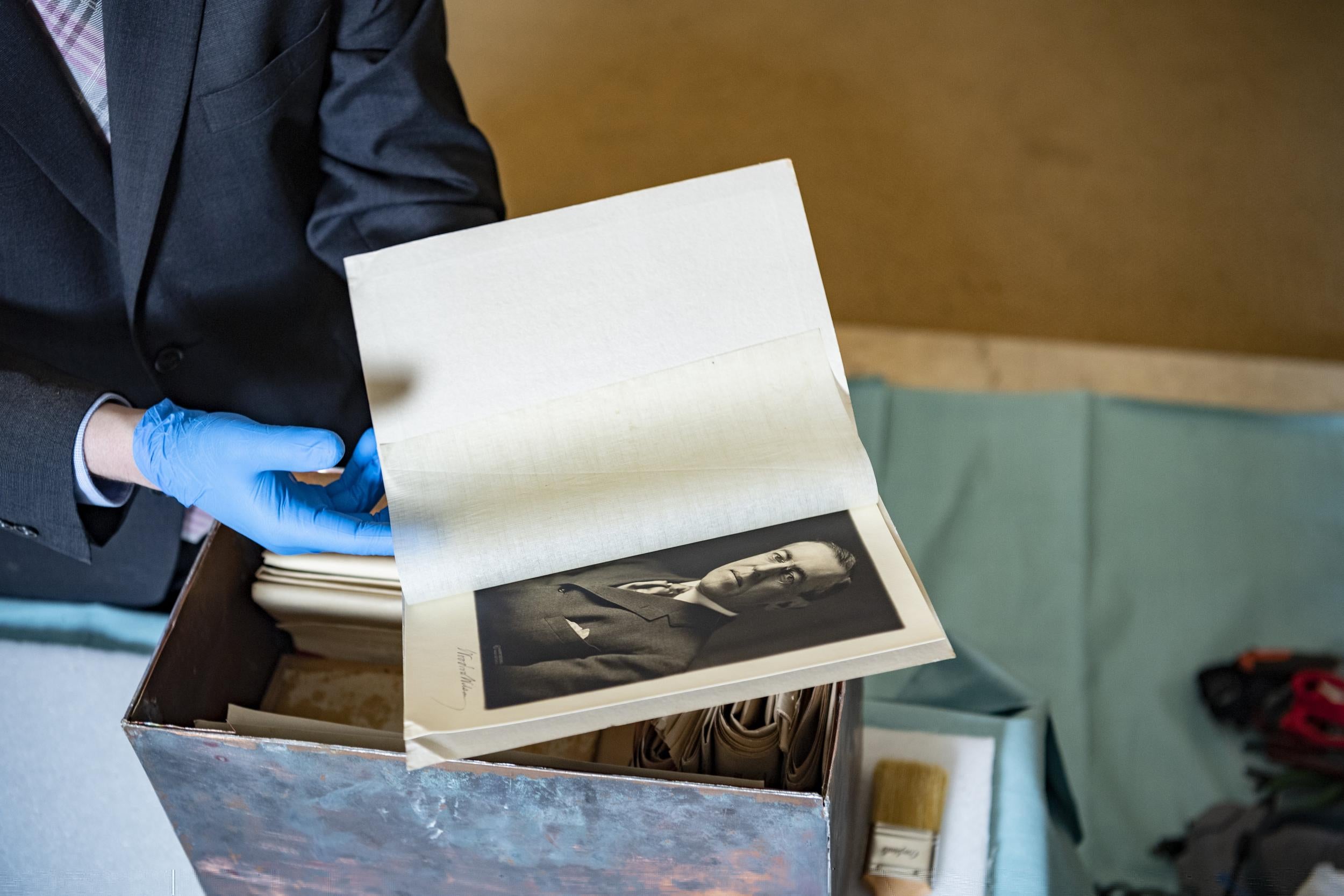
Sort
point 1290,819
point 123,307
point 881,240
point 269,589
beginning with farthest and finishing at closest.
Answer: point 881,240
point 1290,819
point 123,307
point 269,589

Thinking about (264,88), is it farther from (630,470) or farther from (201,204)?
(630,470)

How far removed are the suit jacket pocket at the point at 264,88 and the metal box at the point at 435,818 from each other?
0.37 meters

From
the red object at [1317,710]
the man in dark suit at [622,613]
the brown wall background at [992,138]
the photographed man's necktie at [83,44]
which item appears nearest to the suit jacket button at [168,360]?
the photographed man's necktie at [83,44]

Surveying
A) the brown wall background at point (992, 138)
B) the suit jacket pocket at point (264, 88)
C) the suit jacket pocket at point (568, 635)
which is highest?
the brown wall background at point (992, 138)

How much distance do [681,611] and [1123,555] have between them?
96cm

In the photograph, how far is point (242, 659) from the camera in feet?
2.04

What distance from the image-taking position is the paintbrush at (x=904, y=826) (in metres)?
0.64

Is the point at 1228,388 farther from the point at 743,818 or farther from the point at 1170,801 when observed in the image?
the point at 743,818

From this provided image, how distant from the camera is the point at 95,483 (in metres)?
0.68

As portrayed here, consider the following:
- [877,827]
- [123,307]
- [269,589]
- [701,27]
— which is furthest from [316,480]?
[701,27]

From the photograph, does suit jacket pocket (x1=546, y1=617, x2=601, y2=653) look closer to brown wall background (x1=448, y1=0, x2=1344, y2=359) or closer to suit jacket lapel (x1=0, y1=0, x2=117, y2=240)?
suit jacket lapel (x1=0, y1=0, x2=117, y2=240)

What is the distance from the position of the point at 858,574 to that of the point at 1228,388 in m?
1.22

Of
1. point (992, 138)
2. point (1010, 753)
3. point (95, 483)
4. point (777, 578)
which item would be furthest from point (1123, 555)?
point (992, 138)

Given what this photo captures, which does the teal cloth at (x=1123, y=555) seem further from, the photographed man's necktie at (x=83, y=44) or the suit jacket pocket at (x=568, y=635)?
the photographed man's necktie at (x=83, y=44)
